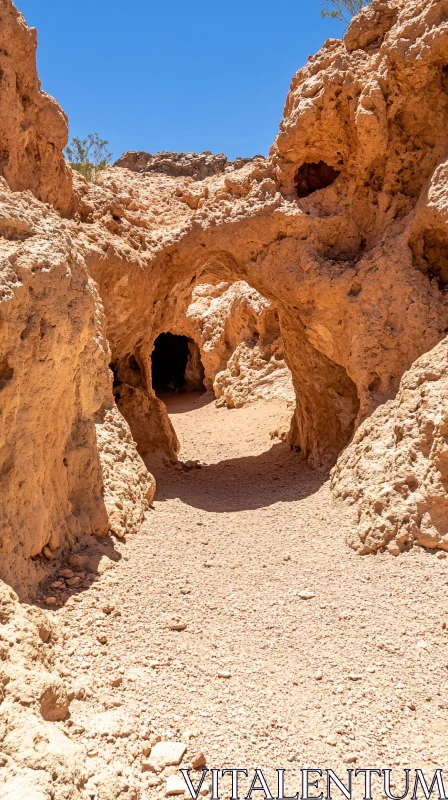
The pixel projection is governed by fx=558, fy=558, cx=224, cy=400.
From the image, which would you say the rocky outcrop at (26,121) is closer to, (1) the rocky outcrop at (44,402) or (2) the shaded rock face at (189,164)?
(1) the rocky outcrop at (44,402)

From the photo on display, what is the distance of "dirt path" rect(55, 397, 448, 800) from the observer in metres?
3.17

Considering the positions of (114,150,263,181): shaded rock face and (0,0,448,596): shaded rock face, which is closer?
(0,0,448,596): shaded rock face

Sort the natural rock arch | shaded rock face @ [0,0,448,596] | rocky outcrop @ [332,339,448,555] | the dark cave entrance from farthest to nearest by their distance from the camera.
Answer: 1. the dark cave entrance
2. the natural rock arch
3. rocky outcrop @ [332,339,448,555]
4. shaded rock face @ [0,0,448,596]

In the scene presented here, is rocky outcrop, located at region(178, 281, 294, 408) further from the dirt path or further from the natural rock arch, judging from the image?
the dirt path

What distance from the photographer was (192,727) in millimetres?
3301

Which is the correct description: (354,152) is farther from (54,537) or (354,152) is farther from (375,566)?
(54,537)

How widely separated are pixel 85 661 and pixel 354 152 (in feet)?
22.6

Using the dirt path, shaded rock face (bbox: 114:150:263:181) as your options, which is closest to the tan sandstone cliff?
the dirt path

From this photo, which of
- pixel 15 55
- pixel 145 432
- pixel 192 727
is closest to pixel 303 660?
pixel 192 727

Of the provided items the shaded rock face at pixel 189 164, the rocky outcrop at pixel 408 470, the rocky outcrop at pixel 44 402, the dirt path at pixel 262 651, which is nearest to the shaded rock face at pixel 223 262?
the rocky outcrop at pixel 44 402

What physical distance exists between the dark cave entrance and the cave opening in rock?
13.1 metres

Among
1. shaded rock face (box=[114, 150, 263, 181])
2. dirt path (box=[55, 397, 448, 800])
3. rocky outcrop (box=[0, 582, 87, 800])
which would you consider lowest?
dirt path (box=[55, 397, 448, 800])

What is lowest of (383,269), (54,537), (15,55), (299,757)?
(299,757)

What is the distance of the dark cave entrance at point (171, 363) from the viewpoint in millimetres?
21797
